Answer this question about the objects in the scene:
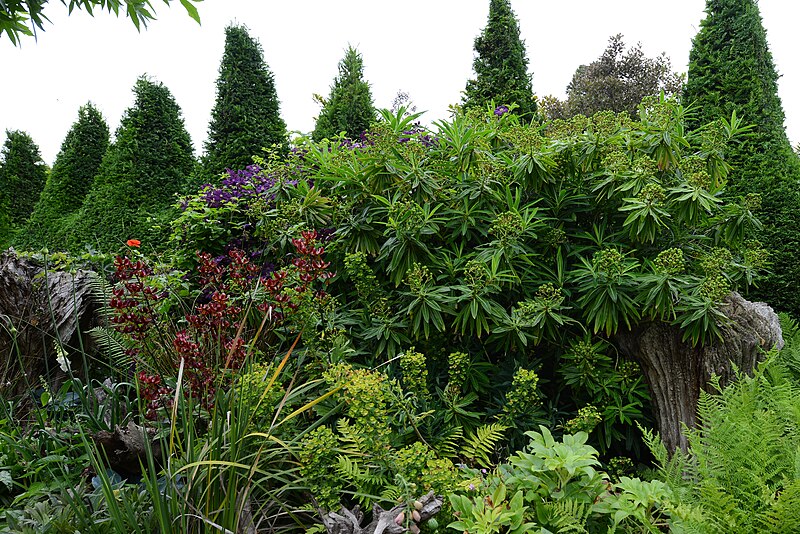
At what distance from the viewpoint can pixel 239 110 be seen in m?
8.23

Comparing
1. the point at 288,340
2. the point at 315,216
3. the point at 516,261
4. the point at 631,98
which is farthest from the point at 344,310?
the point at 631,98

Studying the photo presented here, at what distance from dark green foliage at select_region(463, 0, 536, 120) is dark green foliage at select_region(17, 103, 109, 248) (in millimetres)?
8371

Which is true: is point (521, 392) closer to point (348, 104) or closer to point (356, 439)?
point (356, 439)

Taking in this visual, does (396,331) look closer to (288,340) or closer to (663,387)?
(288,340)

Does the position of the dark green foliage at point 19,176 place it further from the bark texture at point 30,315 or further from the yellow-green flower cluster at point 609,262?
the yellow-green flower cluster at point 609,262

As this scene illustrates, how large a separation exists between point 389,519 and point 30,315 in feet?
10.7

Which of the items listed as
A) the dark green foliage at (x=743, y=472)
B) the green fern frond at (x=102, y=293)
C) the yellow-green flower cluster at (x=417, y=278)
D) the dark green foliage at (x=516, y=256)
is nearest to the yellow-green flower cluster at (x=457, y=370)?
the dark green foliage at (x=516, y=256)

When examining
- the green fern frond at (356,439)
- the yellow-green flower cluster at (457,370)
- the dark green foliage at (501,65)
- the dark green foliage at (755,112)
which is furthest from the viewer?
the dark green foliage at (501,65)

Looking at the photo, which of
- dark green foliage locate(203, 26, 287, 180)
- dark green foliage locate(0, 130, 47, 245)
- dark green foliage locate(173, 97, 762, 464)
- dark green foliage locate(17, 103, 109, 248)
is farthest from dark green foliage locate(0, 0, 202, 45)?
dark green foliage locate(0, 130, 47, 245)

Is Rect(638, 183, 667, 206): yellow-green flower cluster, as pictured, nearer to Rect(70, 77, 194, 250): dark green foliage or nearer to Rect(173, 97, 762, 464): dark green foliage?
Rect(173, 97, 762, 464): dark green foliage

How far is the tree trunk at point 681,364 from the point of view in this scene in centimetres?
359

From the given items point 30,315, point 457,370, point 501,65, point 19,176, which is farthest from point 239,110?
point 19,176

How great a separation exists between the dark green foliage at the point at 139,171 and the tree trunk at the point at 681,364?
7811 mm

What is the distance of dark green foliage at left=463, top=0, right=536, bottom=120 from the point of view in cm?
813
